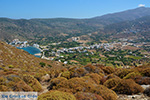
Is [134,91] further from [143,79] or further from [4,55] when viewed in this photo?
[4,55]

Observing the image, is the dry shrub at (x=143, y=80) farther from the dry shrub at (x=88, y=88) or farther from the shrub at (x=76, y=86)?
the shrub at (x=76, y=86)

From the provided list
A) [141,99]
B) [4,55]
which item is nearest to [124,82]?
[141,99]

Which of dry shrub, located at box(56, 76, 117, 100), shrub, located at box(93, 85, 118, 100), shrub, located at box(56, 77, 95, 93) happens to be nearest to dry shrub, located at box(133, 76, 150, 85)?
dry shrub, located at box(56, 76, 117, 100)

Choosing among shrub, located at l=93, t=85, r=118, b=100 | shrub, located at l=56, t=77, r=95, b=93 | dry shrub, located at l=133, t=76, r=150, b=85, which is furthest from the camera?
dry shrub, located at l=133, t=76, r=150, b=85

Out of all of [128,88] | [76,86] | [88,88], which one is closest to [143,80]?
[128,88]

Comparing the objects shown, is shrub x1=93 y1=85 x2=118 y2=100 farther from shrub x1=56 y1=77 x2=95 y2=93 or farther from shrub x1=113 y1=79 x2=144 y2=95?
shrub x1=113 y1=79 x2=144 y2=95

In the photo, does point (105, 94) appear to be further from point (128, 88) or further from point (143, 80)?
point (143, 80)

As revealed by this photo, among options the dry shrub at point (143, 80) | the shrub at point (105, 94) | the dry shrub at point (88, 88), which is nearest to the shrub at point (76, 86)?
the dry shrub at point (88, 88)

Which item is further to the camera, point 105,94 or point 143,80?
point 143,80
